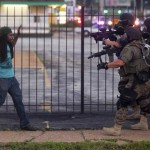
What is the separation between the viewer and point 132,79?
8.74 m

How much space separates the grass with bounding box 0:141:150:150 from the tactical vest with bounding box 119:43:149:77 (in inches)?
47.5

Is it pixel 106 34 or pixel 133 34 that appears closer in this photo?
pixel 133 34

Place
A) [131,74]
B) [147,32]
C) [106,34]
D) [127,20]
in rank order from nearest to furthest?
[131,74] < [106,34] < [127,20] < [147,32]

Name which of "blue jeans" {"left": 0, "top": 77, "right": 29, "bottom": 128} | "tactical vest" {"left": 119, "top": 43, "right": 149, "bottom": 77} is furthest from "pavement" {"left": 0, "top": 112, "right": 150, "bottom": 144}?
"tactical vest" {"left": 119, "top": 43, "right": 149, "bottom": 77}


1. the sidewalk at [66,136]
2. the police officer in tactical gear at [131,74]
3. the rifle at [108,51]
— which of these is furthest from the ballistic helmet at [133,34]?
the sidewalk at [66,136]

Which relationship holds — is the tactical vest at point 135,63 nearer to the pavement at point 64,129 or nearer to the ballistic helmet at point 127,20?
the ballistic helmet at point 127,20

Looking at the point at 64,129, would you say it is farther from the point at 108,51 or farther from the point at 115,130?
the point at 108,51

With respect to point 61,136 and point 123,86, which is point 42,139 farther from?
point 123,86

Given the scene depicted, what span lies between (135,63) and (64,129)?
1.70 metres

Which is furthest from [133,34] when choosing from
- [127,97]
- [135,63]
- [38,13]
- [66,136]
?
[38,13]

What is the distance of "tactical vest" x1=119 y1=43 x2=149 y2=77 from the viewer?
8625 mm

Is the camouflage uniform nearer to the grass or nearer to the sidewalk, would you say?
the sidewalk

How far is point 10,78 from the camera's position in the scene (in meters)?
9.10

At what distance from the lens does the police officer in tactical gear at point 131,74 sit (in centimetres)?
858
